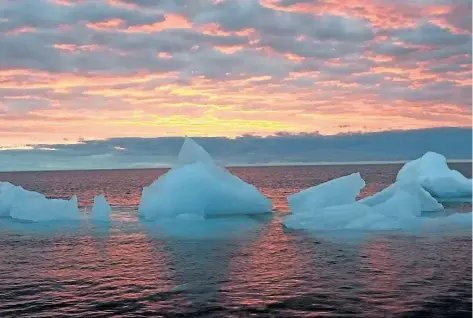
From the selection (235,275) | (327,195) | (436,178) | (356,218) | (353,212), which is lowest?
(235,275)

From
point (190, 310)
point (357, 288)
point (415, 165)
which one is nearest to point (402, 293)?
point (357, 288)

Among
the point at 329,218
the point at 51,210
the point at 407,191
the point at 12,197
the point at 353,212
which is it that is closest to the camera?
the point at 329,218

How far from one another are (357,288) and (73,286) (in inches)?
316

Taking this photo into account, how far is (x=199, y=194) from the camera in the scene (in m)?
31.0

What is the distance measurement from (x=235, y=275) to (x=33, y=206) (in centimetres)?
2239

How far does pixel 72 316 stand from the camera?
1169cm

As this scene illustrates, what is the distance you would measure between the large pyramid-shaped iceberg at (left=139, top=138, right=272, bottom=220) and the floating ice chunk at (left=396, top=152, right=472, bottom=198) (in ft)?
65.1

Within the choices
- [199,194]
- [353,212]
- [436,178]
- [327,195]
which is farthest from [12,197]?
[436,178]

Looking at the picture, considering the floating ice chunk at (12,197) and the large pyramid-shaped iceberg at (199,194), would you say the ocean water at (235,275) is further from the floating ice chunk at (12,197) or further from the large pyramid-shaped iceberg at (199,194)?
the floating ice chunk at (12,197)

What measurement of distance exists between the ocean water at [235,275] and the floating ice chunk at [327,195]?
5.24 metres

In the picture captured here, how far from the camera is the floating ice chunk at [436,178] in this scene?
154 ft

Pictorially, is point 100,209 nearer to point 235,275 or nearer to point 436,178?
point 235,275

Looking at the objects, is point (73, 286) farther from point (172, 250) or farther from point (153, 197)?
point (153, 197)

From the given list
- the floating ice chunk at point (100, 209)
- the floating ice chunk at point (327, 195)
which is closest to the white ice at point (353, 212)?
the floating ice chunk at point (327, 195)
